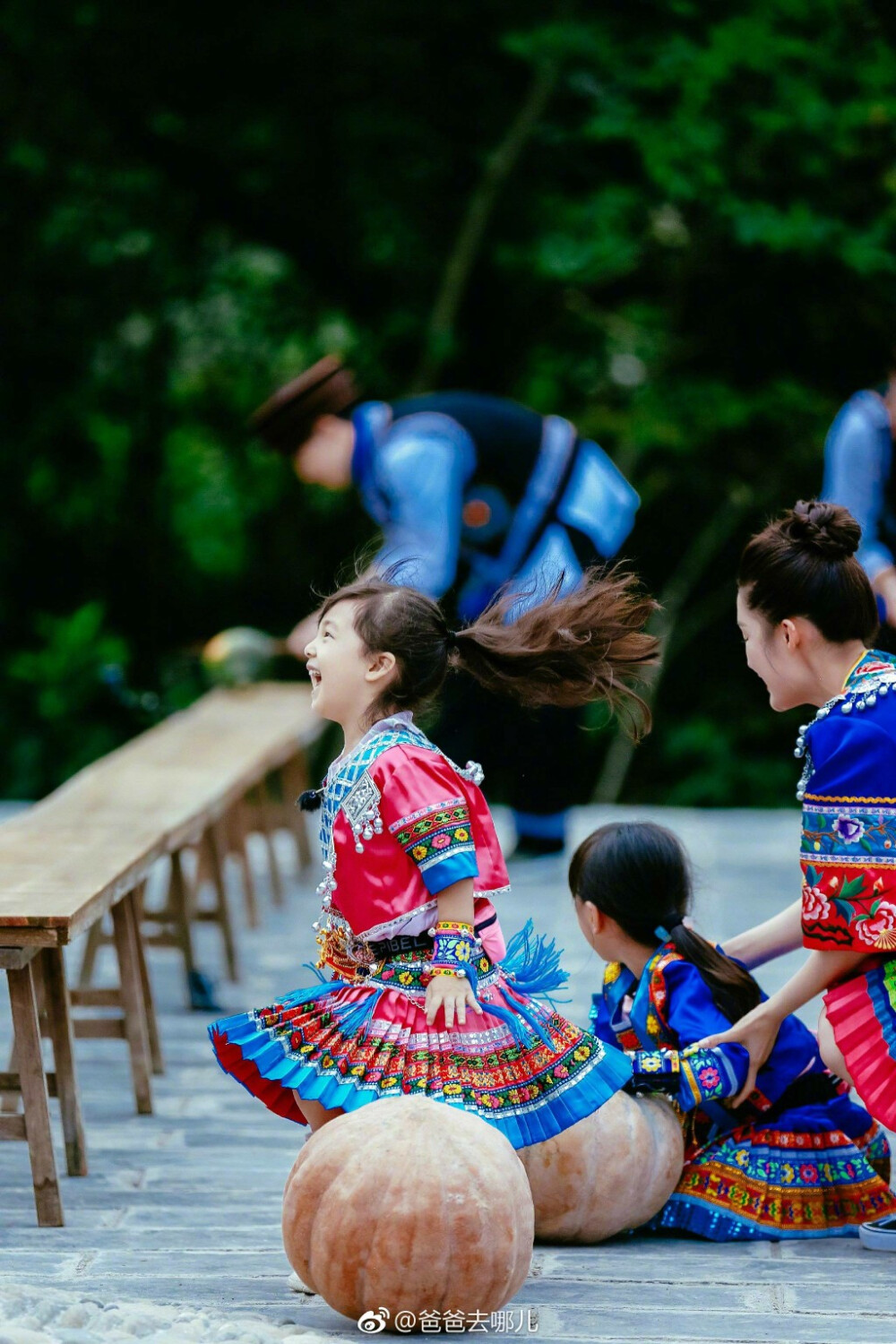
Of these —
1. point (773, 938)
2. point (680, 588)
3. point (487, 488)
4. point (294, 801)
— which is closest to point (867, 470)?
point (487, 488)

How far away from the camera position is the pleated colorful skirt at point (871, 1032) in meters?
2.69

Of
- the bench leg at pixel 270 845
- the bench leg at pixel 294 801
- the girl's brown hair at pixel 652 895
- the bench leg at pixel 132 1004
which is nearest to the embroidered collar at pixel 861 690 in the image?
the girl's brown hair at pixel 652 895

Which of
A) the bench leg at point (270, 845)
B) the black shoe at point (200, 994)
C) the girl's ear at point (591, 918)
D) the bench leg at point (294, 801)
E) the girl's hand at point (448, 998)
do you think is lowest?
the bench leg at point (294, 801)

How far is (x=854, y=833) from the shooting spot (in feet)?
8.83

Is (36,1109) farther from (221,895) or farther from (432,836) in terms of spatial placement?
(221,895)

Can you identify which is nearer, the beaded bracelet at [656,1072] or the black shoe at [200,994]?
the beaded bracelet at [656,1072]

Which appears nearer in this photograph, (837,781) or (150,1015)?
(837,781)

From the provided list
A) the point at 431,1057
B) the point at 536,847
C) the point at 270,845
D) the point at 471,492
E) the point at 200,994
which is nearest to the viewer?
the point at 431,1057

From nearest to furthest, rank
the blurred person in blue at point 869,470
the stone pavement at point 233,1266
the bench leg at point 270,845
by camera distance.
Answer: the stone pavement at point 233,1266, the blurred person in blue at point 869,470, the bench leg at point 270,845

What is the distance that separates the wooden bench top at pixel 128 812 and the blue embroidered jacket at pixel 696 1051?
1003 mm

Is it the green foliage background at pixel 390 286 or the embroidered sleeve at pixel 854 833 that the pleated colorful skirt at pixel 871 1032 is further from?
the green foliage background at pixel 390 286

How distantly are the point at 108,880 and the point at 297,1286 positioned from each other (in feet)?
2.92

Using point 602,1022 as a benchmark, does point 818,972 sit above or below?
above

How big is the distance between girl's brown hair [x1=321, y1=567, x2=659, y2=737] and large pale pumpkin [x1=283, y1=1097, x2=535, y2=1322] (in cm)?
82
